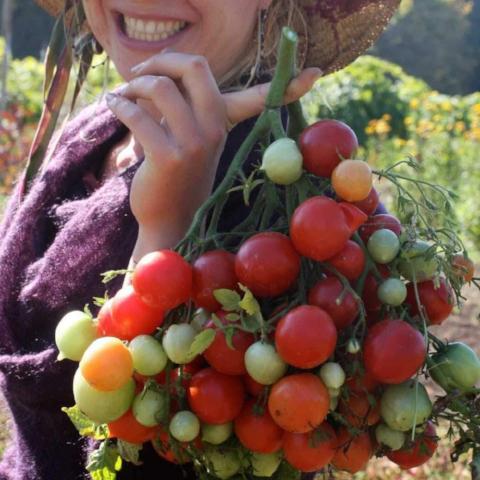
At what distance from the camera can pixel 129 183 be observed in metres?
1.24

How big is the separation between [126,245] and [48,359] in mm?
216

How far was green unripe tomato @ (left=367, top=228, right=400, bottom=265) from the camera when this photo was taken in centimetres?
71

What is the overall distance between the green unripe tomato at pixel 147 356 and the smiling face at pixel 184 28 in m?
0.61

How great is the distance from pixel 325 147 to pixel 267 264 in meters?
0.14

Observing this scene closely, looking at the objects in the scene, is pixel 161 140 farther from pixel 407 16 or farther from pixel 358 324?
pixel 407 16

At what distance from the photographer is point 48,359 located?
3.77 ft

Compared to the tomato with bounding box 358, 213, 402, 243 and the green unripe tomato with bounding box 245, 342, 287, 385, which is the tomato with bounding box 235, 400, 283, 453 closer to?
the green unripe tomato with bounding box 245, 342, 287, 385

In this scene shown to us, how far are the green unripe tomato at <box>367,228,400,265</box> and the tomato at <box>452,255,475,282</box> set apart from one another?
0.09 m

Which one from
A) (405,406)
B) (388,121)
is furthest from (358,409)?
(388,121)

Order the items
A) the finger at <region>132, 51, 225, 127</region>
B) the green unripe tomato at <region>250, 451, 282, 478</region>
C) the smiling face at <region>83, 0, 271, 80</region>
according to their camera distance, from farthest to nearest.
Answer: the smiling face at <region>83, 0, 271, 80</region> → the finger at <region>132, 51, 225, 127</region> → the green unripe tomato at <region>250, 451, 282, 478</region>

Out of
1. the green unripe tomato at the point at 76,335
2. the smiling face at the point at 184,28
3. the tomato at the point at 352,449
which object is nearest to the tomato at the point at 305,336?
the tomato at the point at 352,449

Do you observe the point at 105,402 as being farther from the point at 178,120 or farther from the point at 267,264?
the point at 178,120

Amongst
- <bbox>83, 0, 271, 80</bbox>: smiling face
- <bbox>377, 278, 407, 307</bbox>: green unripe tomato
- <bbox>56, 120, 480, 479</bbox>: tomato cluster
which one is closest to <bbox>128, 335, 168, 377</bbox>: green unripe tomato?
<bbox>56, 120, 480, 479</bbox>: tomato cluster

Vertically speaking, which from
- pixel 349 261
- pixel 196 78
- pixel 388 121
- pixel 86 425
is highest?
pixel 196 78
